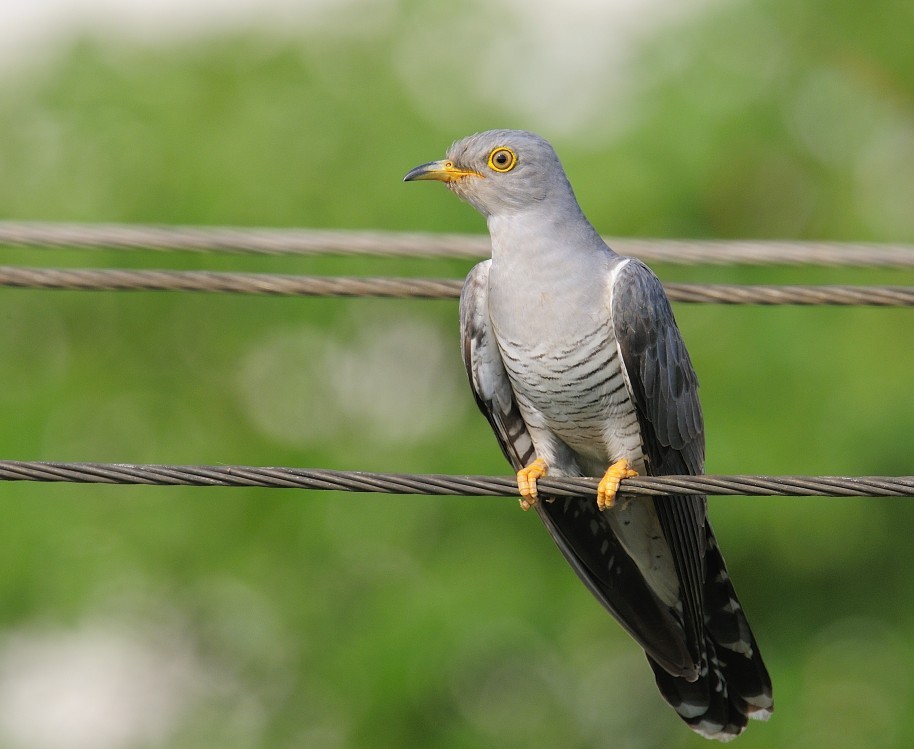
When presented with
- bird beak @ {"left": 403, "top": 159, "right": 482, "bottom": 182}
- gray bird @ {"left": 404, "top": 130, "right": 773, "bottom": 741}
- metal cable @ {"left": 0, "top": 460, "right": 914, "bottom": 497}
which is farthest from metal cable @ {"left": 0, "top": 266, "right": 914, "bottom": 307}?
metal cable @ {"left": 0, "top": 460, "right": 914, "bottom": 497}

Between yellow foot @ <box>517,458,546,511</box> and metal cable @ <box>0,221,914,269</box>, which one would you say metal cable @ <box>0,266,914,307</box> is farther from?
yellow foot @ <box>517,458,546,511</box>

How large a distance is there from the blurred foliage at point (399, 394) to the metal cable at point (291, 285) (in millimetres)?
3005

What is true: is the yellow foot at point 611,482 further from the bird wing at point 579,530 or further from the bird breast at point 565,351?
the bird wing at point 579,530

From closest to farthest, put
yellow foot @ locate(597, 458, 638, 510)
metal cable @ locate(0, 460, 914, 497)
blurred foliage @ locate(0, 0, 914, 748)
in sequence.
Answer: metal cable @ locate(0, 460, 914, 497) → yellow foot @ locate(597, 458, 638, 510) → blurred foliage @ locate(0, 0, 914, 748)

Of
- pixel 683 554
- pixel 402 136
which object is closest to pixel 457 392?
pixel 402 136

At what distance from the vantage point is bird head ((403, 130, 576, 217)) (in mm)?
3627

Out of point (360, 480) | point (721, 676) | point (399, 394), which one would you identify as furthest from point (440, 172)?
point (399, 394)

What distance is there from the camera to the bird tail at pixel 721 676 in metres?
3.65

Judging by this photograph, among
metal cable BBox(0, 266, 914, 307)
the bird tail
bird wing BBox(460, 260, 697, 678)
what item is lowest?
the bird tail

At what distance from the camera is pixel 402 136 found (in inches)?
338

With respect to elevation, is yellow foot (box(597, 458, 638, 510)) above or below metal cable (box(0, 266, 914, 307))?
below

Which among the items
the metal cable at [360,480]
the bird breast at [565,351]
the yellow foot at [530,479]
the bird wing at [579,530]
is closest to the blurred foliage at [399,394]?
the bird wing at [579,530]

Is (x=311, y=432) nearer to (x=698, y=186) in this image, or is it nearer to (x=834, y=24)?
(x=698, y=186)

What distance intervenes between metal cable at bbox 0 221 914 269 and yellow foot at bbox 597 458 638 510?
1054 millimetres
